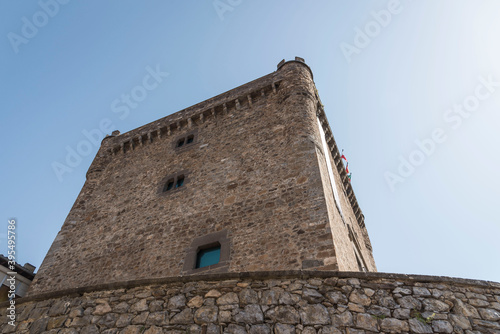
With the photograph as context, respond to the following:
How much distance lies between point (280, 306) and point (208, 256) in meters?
4.57

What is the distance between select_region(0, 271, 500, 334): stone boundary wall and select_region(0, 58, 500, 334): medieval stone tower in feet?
0.05

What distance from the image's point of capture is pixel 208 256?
860 centimetres

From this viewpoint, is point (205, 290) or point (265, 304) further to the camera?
point (205, 290)

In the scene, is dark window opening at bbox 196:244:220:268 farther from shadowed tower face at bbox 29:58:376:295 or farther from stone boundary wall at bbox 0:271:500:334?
stone boundary wall at bbox 0:271:500:334

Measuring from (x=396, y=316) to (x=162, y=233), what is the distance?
272 inches

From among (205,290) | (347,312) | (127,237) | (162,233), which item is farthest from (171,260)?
(347,312)

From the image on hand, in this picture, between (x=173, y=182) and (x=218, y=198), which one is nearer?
(x=218, y=198)

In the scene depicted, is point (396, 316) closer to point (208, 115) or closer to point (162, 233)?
point (162, 233)

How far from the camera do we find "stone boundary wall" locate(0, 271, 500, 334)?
4.03 metres

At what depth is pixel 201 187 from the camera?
1049 cm

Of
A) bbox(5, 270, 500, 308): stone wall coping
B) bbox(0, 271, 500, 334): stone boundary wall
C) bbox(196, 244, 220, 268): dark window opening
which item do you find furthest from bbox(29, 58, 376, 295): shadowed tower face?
bbox(0, 271, 500, 334): stone boundary wall

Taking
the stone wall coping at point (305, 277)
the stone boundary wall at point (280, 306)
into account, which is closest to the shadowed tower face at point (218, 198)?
the stone wall coping at point (305, 277)

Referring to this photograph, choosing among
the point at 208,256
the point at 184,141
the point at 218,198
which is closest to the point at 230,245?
the point at 208,256

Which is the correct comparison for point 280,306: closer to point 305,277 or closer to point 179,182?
point 305,277
